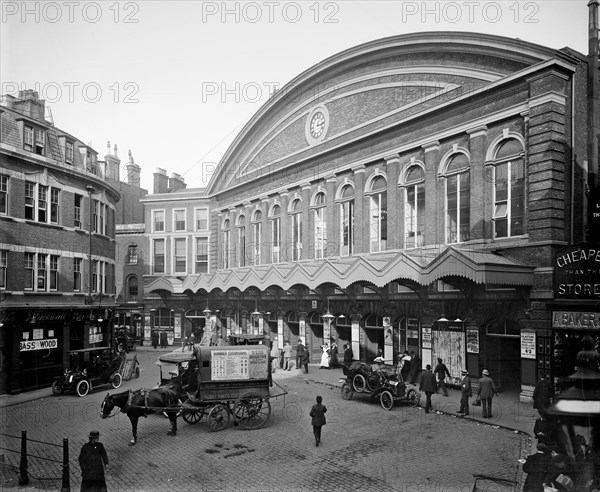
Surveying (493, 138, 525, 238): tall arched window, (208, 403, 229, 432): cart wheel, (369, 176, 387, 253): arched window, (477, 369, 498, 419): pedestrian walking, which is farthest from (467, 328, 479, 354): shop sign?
(208, 403, 229, 432): cart wheel

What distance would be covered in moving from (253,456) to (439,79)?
18.2 metres

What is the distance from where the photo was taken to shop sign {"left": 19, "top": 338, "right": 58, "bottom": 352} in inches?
838

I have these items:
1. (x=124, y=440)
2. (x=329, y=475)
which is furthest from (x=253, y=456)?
(x=124, y=440)

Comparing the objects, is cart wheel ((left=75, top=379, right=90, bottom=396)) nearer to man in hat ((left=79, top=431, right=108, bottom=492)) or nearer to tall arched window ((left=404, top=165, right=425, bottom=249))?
man in hat ((left=79, top=431, right=108, bottom=492))

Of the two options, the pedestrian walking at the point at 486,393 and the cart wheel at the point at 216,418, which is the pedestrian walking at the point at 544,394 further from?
the cart wheel at the point at 216,418

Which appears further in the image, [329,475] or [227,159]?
[227,159]

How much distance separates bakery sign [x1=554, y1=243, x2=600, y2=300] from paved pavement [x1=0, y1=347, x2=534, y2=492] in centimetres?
411

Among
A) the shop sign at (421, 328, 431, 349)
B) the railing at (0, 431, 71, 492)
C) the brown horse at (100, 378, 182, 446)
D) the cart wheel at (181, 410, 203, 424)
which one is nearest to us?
the railing at (0, 431, 71, 492)

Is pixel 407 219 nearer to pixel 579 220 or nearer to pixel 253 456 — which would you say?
pixel 579 220

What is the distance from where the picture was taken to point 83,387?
790 inches

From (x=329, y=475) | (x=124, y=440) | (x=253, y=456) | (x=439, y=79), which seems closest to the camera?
(x=329, y=475)

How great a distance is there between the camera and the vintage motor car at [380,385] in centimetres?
1716

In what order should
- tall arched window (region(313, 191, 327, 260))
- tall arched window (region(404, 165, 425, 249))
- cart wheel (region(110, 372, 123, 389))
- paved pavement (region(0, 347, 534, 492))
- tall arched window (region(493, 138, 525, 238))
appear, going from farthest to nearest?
tall arched window (region(313, 191, 327, 260)) < tall arched window (region(404, 165, 425, 249)) < cart wheel (region(110, 372, 123, 389)) < tall arched window (region(493, 138, 525, 238)) < paved pavement (region(0, 347, 534, 492))

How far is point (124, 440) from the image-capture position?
14.0 meters
